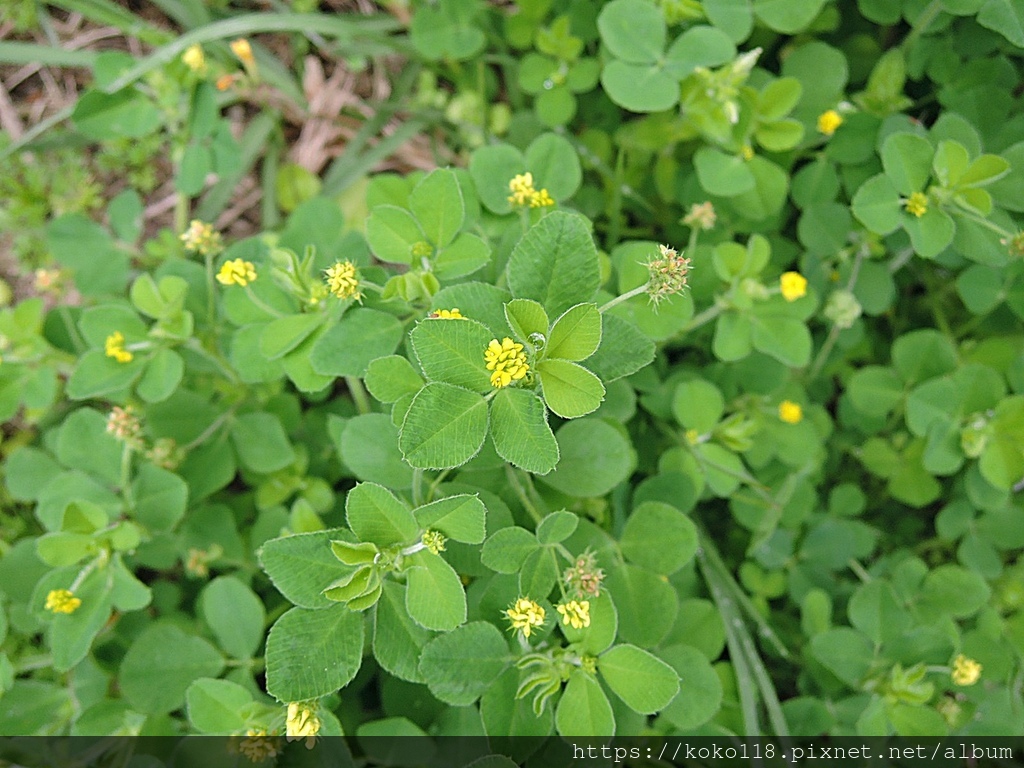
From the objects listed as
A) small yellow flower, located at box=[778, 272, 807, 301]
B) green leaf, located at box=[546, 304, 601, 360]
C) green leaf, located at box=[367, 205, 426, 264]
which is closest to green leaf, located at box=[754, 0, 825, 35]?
small yellow flower, located at box=[778, 272, 807, 301]

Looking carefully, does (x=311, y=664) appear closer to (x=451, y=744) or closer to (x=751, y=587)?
(x=451, y=744)

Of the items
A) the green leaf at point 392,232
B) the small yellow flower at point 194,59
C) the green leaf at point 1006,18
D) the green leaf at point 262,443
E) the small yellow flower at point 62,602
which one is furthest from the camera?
the small yellow flower at point 194,59

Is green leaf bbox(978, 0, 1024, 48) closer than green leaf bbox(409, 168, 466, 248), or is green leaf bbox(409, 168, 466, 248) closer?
green leaf bbox(409, 168, 466, 248)

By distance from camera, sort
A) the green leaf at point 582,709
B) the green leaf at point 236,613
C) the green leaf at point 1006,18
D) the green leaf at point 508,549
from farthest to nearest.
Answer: the green leaf at point 236,613 → the green leaf at point 1006,18 → the green leaf at point 582,709 → the green leaf at point 508,549

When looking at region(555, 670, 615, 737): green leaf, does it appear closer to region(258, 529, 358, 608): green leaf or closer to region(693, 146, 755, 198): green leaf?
region(258, 529, 358, 608): green leaf

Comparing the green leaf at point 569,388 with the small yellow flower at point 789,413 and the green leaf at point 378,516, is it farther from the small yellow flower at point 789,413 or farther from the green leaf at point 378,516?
the small yellow flower at point 789,413

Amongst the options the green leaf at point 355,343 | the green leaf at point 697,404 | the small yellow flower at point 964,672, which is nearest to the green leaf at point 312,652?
the green leaf at point 355,343
